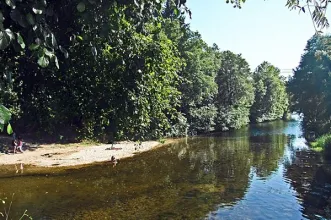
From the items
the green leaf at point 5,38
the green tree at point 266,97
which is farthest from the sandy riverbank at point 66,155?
the green tree at point 266,97

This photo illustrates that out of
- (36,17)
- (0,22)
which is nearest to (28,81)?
(36,17)

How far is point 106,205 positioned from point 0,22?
660 inches

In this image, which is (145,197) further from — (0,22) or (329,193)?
(0,22)

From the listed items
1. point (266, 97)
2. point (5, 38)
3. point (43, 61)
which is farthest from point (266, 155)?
point (266, 97)

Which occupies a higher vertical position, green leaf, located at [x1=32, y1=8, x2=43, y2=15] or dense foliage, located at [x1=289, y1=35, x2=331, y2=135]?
dense foliage, located at [x1=289, y1=35, x2=331, y2=135]

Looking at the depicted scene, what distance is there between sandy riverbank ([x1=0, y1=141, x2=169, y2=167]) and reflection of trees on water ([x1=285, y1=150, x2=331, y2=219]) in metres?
12.6

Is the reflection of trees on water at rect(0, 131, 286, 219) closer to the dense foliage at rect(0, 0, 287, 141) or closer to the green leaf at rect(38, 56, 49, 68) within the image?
the dense foliage at rect(0, 0, 287, 141)

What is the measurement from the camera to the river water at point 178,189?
55.8 feet

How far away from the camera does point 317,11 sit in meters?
3.15

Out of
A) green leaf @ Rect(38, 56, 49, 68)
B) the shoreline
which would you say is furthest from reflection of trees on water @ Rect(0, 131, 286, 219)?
green leaf @ Rect(38, 56, 49, 68)

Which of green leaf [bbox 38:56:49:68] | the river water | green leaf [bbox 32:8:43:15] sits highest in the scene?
green leaf [bbox 32:8:43:15]

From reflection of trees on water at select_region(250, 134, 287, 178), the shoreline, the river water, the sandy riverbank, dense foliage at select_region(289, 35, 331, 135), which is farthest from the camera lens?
dense foliage at select_region(289, 35, 331, 135)

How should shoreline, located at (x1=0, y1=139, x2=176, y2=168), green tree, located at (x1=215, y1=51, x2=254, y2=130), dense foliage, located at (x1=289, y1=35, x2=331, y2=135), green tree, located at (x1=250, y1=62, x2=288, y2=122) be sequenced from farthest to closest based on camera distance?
green tree, located at (x1=250, y1=62, x2=288, y2=122), green tree, located at (x1=215, y1=51, x2=254, y2=130), dense foliage, located at (x1=289, y1=35, x2=331, y2=135), shoreline, located at (x1=0, y1=139, x2=176, y2=168)

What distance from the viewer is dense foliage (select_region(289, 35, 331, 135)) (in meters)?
43.2
